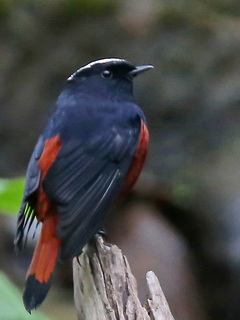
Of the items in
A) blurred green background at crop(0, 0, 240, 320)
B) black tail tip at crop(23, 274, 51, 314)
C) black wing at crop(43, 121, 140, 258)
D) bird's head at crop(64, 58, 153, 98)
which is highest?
bird's head at crop(64, 58, 153, 98)

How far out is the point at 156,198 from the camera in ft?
21.8

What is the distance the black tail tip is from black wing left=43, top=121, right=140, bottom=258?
16 centimetres

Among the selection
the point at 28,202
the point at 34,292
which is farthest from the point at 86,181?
the point at 34,292

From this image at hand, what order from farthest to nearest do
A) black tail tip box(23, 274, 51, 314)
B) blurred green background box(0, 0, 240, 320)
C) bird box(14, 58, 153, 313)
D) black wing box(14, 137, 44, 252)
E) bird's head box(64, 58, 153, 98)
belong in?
blurred green background box(0, 0, 240, 320) < bird's head box(64, 58, 153, 98) < black wing box(14, 137, 44, 252) < bird box(14, 58, 153, 313) < black tail tip box(23, 274, 51, 314)

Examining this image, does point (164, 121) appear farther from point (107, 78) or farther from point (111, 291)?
point (111, 291)

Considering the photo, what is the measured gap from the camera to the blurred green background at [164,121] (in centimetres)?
628

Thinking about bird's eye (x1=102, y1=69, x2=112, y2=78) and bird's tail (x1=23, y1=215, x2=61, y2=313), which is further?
bird's eye (x1=102, y1=69, x2=112, y2=78)

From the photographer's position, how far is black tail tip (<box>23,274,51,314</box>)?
121 inches

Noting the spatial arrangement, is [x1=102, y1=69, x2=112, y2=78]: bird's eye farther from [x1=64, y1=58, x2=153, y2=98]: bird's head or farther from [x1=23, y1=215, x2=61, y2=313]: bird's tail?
[x1=23, y1=215, x2=61, y2=313]: bird's tail

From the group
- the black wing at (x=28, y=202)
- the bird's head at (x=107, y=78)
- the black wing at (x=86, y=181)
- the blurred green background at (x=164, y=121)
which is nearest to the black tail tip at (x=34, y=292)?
the black wing at (x=86, y=181)

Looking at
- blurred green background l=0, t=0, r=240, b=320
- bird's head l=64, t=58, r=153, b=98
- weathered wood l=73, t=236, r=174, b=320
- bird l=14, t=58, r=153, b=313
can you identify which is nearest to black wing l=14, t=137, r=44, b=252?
bird l=14, t=58, r=153, b=313

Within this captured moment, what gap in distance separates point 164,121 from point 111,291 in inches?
183

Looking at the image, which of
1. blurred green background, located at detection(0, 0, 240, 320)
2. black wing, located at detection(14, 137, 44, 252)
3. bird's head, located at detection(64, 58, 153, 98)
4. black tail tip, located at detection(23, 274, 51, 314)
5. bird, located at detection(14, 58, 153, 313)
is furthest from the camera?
blurred green background, located at detection(0, 0, 240, 320)

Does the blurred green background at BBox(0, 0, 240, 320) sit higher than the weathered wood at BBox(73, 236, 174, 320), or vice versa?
the weathered wood at BBox(73, 236, 174, 320)
